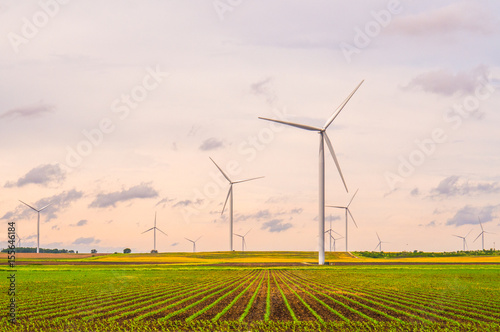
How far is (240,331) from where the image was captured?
30453 mm

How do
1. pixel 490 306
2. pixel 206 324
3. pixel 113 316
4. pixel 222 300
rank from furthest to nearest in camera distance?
pixel 222 300
pixel 490 306
pixel 113 316
pixel 206 324

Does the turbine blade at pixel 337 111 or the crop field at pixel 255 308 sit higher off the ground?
the turbine blade at pixel 337 111

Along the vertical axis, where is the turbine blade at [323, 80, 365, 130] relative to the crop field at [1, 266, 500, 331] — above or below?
above

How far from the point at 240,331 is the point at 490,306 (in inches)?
912

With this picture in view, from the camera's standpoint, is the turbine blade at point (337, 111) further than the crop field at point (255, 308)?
Yes

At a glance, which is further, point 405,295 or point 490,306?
point 405,295

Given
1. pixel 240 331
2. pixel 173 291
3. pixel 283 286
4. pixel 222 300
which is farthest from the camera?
pixel 283 286

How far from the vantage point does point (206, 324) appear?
32969 mm

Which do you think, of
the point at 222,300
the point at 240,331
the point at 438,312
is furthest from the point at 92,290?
the point at 438,312

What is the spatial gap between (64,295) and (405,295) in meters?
32.3

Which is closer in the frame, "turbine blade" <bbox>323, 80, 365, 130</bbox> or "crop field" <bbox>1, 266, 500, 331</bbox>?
"crop field" <bbox>1, 266, 500, 331</bbox>

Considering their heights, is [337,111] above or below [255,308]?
above

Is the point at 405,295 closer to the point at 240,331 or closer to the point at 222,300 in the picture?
the point at 222,300

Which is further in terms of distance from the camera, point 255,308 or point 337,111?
point 337,111
